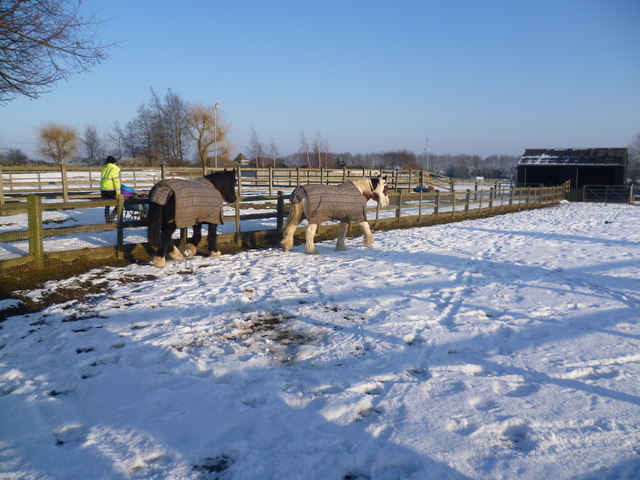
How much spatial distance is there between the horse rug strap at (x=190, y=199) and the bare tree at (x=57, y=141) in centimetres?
4649

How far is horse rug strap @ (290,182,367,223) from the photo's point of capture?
784cm

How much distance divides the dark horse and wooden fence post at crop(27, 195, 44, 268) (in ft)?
4.73

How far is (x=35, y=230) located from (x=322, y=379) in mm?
5045

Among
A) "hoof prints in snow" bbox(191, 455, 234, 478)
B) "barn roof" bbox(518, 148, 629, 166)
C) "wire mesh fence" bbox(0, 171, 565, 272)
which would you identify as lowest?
"hoof prints in snow" bbox(191, 455, 234, 478)

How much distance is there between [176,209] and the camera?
6688 millimetres

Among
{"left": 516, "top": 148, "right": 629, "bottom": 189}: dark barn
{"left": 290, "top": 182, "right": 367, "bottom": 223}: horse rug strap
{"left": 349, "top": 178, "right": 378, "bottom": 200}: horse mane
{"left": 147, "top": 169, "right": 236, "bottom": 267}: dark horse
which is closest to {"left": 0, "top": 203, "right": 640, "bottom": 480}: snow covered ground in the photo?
{"left": 147, "top": 169, "right": 236, "bottom": 267}: dark horse

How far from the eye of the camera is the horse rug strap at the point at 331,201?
7844mm

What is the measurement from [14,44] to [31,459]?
623 centimetres

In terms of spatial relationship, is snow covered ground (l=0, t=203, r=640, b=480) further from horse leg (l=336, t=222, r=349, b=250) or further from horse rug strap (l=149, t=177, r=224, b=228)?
horse leg (l=336, t=222, r=349, b=250)

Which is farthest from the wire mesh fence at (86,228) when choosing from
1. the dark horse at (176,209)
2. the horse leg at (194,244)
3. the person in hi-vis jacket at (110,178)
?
the dark horse at (176,209)

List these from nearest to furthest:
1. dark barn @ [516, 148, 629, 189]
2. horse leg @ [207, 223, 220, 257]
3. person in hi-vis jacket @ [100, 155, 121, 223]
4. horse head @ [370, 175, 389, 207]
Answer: horse leg @ [207, 223, 220, 257]
horse head @ [370, 175, 389, 207]
person in hi-vis jacket @ [100, 155, 121, 223]
dark barn @ [516, 148, 629, 189]

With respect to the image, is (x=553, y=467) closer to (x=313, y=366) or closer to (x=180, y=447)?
(x=313, y=366)

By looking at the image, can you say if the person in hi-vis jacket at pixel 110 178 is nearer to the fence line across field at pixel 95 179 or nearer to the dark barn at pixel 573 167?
the fence line across field at pixel 95 179

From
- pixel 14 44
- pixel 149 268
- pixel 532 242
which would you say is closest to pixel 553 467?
pixel 149 268
